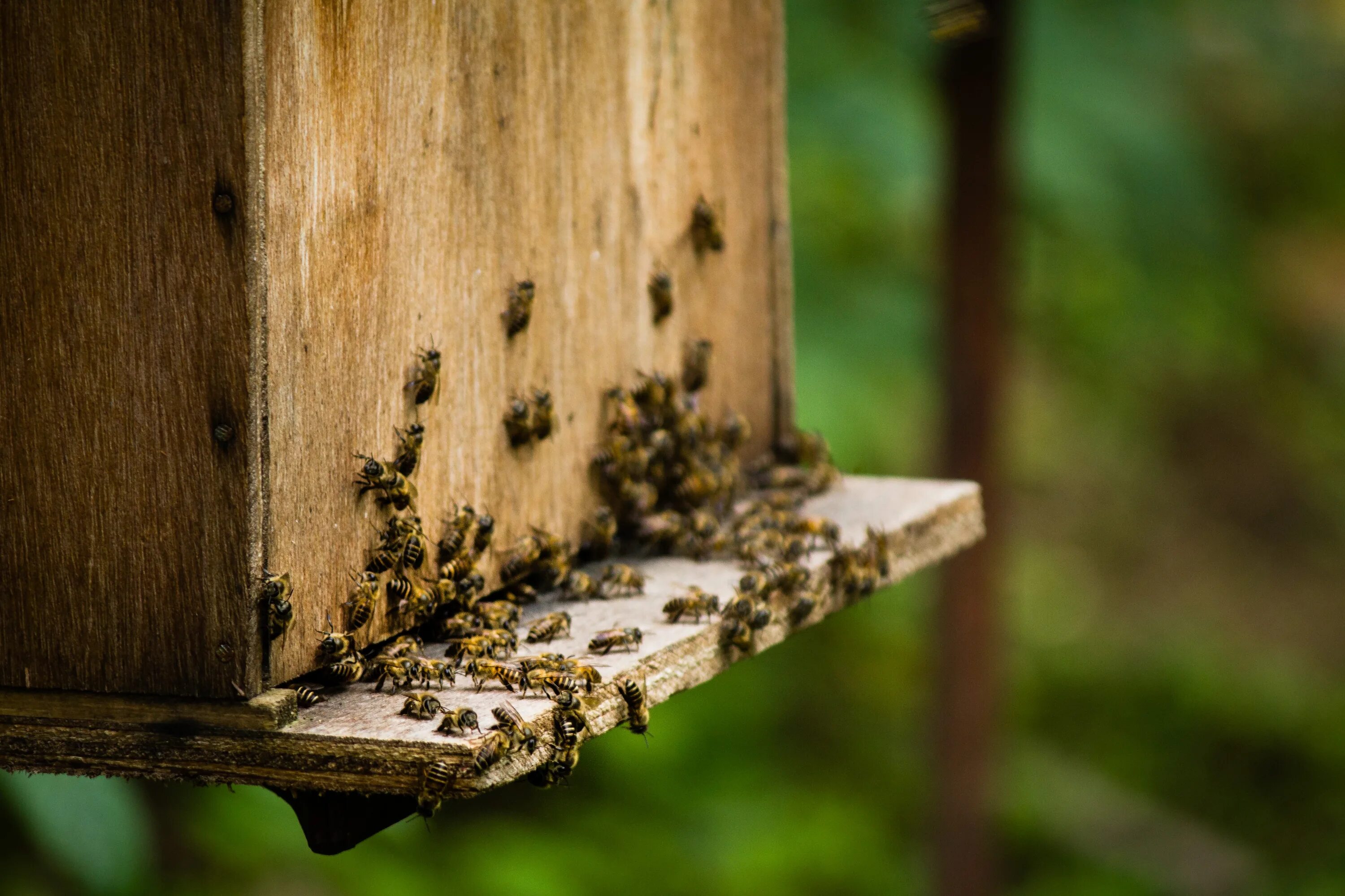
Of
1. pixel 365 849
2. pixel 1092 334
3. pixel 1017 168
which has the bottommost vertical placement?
pixel 365 849

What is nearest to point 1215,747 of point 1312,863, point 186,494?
point 1312,863

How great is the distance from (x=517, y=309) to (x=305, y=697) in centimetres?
96

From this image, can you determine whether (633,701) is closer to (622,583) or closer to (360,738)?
(360,738)

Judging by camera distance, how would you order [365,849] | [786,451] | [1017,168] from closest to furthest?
[786,451] → [1017,168] → [365,849]

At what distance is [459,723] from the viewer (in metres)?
1.83

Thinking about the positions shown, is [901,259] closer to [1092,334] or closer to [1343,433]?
[1092,334]

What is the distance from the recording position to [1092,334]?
7.73 m

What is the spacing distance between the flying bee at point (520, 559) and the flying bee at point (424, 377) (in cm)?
47

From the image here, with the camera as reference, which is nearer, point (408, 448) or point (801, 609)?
point (408, 448)

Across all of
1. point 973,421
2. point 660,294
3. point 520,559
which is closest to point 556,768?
point 520,559

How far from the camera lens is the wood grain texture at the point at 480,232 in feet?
6.77

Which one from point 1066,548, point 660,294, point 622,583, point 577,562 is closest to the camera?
point 622,583

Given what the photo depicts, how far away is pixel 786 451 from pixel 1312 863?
212 inches

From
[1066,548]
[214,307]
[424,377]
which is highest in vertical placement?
[214,307]
